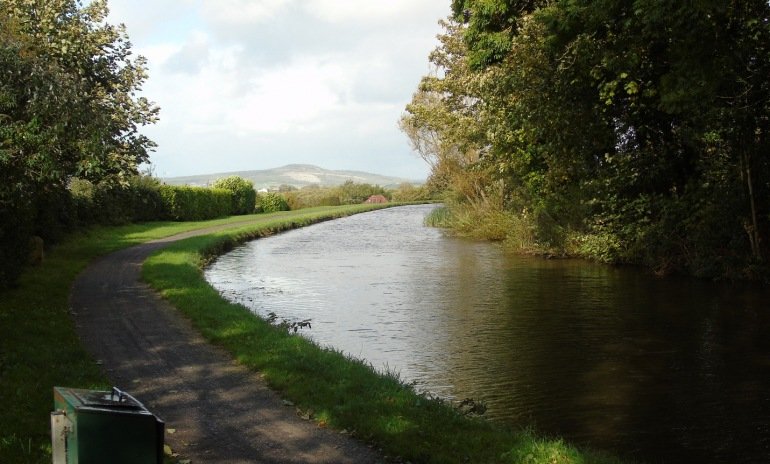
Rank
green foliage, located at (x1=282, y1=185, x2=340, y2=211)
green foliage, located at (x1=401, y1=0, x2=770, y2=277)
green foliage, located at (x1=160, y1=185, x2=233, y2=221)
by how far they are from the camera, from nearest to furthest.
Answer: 1. green foliage, located at (x1=401, y1=0, x2=770, y2=277)
2. green foliage, located at (x1=160, y1=185, x2=233, y2=221)
3. green foliage, located at (x1=282, y1=185, x2=340, y2=211)

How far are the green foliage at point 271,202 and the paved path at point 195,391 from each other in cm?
4406

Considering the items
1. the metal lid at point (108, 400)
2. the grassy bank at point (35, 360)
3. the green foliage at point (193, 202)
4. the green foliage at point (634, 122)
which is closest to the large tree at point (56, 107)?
the grassy bank at point (35, 360)

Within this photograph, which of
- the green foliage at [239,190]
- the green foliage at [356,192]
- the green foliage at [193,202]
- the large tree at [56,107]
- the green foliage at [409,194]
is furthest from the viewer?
the green foliage at [409,194]

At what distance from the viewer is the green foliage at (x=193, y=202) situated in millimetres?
42406

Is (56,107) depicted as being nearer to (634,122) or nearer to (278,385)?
(278,385)

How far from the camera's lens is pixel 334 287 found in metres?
19.4

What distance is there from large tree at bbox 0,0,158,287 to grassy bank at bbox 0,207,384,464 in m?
1.10

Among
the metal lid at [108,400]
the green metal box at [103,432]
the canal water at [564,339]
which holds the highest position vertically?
the metal lid at [108,400]

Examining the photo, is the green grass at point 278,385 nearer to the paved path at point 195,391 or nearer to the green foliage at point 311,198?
the paved path at point 195,391

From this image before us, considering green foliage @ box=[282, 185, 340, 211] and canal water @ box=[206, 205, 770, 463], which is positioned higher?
green foliage @ box=[282, 185, 340, 211]

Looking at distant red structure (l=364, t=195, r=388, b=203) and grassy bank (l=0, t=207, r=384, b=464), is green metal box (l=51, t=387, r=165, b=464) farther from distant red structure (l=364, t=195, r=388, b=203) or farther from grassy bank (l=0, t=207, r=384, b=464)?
distant red structure (l=364, t=195, r=388, b=203)

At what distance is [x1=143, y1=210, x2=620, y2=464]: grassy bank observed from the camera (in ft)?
21.3

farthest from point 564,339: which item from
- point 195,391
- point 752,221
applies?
point 752,221

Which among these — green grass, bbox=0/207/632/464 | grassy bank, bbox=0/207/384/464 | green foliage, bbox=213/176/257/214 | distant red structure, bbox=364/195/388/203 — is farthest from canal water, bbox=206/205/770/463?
distant red structure, bbox=364/195/388/203
